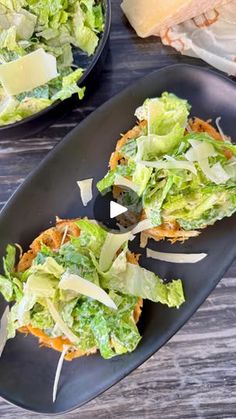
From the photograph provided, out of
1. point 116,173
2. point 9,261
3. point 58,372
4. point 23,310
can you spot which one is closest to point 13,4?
point 116,173

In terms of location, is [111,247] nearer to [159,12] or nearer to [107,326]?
[107,326]

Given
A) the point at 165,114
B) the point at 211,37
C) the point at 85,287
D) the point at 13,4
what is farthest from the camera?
the point at 211,37

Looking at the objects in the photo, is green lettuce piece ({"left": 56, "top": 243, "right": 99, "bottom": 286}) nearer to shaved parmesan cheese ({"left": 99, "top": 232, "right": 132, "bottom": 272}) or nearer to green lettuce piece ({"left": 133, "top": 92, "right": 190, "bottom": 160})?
shaved parmesan cheese ({"left": 99, "top": 232, "right": 132, "bottom": 272})

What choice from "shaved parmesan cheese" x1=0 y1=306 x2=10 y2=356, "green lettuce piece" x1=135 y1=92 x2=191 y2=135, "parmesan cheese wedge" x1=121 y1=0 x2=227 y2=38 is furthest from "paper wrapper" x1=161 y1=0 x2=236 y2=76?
"shaved parmesan cheese" x1=0 y1=306 x2=10 y2=356

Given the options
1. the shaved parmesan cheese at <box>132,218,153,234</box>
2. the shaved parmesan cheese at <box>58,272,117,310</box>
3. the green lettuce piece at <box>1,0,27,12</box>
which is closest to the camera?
the shaved parmesan cheese at <box>58,272,117,310</box>

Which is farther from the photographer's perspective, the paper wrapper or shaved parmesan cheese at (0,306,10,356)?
the paper wrapper

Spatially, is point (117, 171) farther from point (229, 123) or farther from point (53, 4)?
point (53, 4)

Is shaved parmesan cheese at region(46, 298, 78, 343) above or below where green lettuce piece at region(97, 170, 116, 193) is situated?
below
